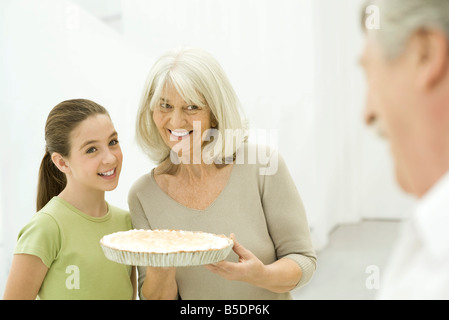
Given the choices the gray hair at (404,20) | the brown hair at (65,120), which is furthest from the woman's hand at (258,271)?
the gray hair at (404,20)

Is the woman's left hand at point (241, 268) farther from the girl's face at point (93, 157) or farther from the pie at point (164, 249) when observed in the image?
the girl's face at point (93, 157)

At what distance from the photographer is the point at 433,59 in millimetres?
550

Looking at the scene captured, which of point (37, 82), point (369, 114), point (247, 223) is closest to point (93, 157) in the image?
point (247, 223)

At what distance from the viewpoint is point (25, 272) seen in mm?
1267

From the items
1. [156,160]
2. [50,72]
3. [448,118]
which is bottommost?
[156,160]

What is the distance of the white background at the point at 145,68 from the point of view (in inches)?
101

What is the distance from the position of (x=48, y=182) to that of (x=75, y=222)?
0.23 m

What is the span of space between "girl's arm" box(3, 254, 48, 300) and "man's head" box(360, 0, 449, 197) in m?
0.94

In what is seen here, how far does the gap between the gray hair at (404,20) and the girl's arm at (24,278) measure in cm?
98

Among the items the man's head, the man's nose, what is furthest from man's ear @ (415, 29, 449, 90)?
the man's nose

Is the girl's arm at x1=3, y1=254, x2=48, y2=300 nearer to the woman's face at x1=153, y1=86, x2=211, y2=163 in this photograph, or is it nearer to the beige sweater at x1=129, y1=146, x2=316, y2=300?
the beige sweater at x1=129, y1=146, x2=316, y2=300
